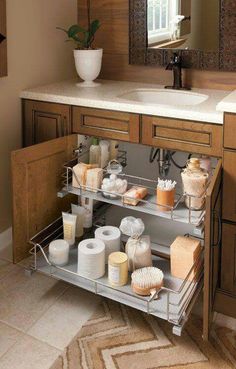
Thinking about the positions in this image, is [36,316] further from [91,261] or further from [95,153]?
[95,153]

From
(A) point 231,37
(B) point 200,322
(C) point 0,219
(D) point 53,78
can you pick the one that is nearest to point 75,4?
(D) point 53,78

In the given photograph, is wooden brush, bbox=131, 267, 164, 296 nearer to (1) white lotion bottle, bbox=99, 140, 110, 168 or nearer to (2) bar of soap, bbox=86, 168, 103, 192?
(2) bar of soap, bbox=86, 168, 103, 192

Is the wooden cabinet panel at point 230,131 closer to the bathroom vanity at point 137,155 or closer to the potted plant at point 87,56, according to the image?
the bathroom vanity at point 137,155

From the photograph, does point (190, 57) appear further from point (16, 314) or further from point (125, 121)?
point (16, 314)

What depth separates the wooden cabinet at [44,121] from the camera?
2330 mm

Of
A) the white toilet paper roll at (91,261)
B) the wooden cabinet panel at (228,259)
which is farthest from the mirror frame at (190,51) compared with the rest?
the white toilet paper roll at (91,261)

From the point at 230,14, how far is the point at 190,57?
0.95 ft

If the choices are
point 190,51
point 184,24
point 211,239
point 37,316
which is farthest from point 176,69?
point 37,316

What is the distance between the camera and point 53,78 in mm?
2658

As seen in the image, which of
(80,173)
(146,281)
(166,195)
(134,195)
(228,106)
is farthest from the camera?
(80,173)

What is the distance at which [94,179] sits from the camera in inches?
88.0

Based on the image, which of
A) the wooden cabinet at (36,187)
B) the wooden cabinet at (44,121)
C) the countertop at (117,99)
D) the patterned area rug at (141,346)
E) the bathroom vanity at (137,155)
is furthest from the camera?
the wooden cabinet at (44,121)

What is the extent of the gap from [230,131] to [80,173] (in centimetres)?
78

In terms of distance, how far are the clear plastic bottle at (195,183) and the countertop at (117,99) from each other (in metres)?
0.20
